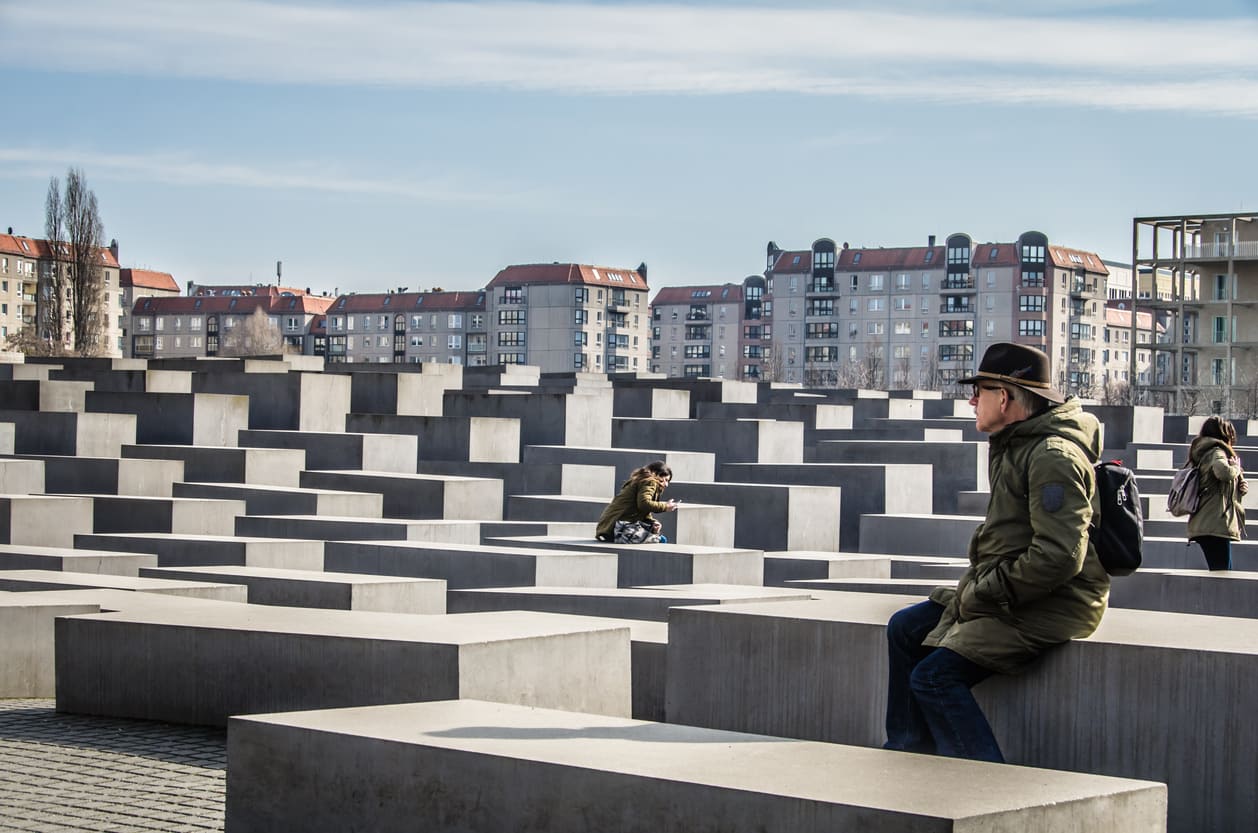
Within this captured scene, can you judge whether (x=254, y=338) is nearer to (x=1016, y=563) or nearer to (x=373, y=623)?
(x=373, y=623)

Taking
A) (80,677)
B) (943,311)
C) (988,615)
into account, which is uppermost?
(943,311)

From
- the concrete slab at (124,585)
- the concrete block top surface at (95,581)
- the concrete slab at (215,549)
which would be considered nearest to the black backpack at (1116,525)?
the concrete slab at (124,585)

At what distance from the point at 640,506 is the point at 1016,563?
10.2 metres

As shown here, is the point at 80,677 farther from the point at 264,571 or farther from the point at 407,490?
the point at 407,490

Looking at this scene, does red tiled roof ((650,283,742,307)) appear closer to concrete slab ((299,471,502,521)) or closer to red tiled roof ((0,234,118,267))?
red tiled roof ((0,234,118,267))

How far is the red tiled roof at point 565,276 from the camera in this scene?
13975 cm

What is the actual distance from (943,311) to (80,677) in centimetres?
11698

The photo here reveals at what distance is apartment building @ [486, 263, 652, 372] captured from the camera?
140m

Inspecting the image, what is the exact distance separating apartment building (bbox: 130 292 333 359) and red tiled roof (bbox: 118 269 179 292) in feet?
7.08

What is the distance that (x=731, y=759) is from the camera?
5.30 m

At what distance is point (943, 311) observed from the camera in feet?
402

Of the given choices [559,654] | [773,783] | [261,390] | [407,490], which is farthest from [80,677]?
[261,390]

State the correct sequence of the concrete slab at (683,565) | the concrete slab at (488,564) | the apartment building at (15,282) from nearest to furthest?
the concrete slab at (488,564) < the concrete slab at (683,565) < the apartment building at (15,282)

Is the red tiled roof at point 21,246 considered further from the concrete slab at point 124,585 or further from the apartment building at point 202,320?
the concrete slab at point 124,585
